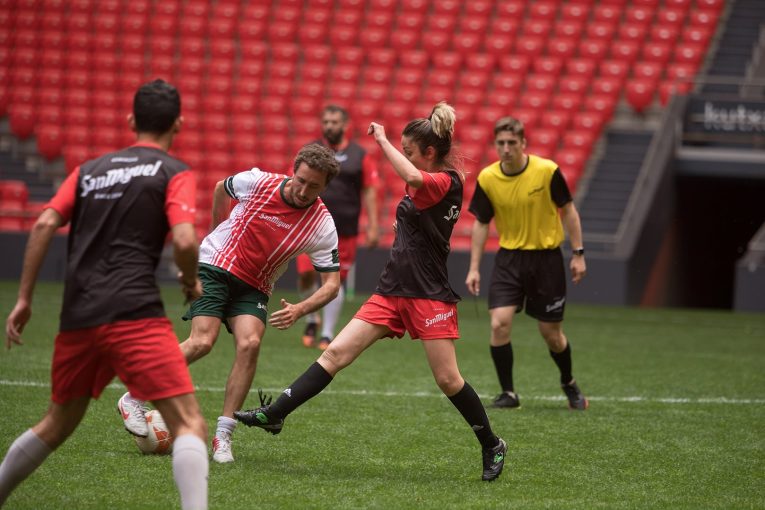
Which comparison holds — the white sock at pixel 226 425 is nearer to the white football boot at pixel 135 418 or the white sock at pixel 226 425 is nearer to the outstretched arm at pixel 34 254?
the white football boot at pixel 135 418

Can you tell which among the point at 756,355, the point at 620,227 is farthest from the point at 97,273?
the point at 620,227

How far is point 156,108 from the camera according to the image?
13.9 ft

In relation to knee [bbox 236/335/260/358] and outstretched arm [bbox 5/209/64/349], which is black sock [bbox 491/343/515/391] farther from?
outstretched arm [bbox 5/209/64/349]

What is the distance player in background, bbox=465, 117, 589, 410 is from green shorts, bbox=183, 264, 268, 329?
2.32 m

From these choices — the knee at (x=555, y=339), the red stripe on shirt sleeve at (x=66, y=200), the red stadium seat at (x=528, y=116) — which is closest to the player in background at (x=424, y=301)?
the red stripe on shirt sleeve at (x=66, y=200)

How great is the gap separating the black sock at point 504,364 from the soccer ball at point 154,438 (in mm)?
2931

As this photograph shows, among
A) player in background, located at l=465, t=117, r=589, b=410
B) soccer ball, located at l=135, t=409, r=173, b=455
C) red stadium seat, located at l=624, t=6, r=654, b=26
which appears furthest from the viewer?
red stadium seat, located at l=624, t=6, r=654, b=26

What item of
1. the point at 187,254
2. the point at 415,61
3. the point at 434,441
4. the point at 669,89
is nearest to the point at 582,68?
the point at 669,89

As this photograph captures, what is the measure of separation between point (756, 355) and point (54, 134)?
14830 millimetres

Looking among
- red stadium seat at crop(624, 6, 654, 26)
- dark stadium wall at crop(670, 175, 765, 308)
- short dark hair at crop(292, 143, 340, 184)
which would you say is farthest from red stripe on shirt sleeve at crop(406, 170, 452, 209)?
red stadium seat at crop(624, 6, 654, 26)

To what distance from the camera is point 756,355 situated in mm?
11984

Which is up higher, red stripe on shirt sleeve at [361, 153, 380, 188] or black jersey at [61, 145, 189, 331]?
black jersey at [61, 145, 189, 331]

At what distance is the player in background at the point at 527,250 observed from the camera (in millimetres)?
8000

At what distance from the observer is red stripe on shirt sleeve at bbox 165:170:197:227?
4.14 meters
